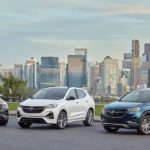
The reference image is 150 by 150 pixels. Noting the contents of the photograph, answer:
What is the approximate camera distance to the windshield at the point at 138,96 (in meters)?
22.1

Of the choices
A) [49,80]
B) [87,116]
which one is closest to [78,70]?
[49,80]

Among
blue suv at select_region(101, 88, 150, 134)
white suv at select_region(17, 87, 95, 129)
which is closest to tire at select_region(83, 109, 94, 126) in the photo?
white suv at select_region(17, 87, 95, 129)

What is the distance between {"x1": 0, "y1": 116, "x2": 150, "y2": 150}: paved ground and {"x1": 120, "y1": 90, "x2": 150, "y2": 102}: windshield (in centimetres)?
118

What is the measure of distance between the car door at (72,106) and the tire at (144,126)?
12.2 feet

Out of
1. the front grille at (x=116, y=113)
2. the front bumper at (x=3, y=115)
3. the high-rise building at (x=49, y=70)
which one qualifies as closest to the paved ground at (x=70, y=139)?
the front grille at (x=116, y=113)

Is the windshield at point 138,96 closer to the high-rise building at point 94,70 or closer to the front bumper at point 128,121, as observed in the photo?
the front bumper at point 128,121

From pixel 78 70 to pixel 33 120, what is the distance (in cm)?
4434

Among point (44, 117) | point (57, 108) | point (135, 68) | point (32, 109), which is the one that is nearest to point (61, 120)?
point (57, 108)

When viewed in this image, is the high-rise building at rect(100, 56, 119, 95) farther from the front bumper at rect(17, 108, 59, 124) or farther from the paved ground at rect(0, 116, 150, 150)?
the paved ground at rect(0, 116, 150, 150)

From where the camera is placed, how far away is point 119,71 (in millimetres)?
69188

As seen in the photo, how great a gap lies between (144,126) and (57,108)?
11.7 ft

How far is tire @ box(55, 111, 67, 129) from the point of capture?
914 inches

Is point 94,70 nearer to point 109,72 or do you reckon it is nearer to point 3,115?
point 109,72

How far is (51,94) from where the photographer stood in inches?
955
